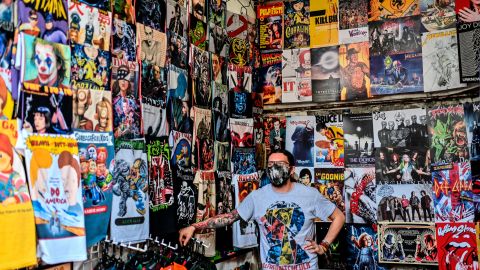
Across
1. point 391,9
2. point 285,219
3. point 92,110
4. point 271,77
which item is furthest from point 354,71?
point 92,110

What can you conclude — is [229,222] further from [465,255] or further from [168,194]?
[465,255]

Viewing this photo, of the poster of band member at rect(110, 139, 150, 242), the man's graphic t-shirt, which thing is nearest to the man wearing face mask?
the man's graphic t-shirt

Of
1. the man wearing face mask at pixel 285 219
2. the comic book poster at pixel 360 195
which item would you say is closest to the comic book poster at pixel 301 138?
the comic book poster at pixel 360 195

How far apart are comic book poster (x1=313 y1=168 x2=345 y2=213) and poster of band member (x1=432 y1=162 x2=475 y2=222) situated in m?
0.84

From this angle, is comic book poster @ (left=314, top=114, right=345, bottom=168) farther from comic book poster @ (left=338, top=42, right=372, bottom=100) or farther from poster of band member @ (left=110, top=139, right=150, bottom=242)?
poster of band member @ (left=110, top=139, right=150, bottom=242)

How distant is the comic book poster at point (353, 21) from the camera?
459 centimetres

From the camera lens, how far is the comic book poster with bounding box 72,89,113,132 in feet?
8.85

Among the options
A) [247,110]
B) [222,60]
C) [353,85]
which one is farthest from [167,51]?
[353,85]

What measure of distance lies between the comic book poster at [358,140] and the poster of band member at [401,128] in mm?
67

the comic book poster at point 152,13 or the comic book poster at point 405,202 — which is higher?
the comic book poster at point 152,13

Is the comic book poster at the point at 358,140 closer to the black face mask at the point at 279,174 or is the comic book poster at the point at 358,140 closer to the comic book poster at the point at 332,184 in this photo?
the comic book poster at the point at 332,184

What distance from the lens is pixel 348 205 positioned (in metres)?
4.51

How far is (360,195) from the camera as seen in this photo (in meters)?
4.47

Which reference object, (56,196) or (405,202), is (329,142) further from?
(56,196)
